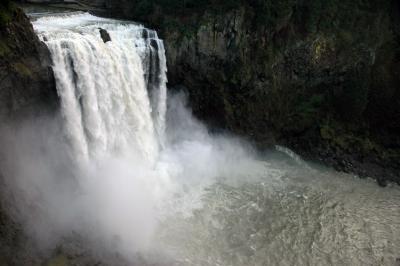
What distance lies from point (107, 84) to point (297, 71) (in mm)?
13475

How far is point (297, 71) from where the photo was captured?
2659cm

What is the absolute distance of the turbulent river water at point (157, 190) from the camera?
1677 centimetres

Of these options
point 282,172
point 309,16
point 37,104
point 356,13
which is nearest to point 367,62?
point 356,13

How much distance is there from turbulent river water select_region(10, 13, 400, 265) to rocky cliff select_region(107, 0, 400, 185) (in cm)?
203

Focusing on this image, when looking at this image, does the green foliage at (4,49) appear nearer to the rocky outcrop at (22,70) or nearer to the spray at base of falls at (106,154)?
the rocky outcrop at (22,70)

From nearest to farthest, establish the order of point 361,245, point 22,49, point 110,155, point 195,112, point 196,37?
point 22,49 → point 361,245 → point 110,155 → point 196,37 → point 195,112

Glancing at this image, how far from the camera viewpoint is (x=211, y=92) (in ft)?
81.3

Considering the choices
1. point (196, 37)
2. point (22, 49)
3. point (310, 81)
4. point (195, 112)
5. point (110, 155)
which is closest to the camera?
point (22, 49)

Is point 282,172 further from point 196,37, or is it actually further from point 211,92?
point 196,37

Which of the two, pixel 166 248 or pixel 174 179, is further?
pixel 174 179

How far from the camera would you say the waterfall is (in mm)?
17672

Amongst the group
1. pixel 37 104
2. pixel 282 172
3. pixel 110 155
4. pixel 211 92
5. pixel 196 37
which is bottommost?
pixel 282 172

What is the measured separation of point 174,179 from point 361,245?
9.81 meters

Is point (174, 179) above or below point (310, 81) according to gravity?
below
